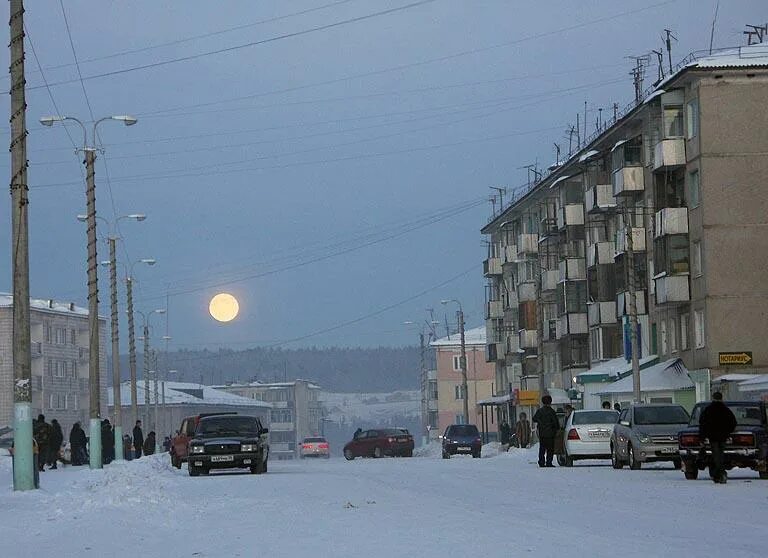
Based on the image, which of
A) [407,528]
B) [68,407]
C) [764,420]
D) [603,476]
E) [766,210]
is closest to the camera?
[407,528]

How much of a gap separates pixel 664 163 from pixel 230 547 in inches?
2180

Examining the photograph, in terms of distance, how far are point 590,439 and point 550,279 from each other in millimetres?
55583

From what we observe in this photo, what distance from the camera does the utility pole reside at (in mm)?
30047

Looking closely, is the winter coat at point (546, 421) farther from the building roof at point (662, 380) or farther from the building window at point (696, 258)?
the building window at point (696, 258)

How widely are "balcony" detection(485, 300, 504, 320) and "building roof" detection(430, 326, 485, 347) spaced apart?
39808mm

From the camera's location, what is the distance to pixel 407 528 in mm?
17297

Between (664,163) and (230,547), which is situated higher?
(664,163)

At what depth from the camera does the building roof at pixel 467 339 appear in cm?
16538

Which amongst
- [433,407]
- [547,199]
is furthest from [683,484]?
[433,407]

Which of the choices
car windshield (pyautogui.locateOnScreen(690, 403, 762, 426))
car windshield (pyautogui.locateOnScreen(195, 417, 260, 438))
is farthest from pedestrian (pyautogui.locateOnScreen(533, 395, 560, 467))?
car windshield (pyautogui.locateOnScreen(690, 403, 762, 426))

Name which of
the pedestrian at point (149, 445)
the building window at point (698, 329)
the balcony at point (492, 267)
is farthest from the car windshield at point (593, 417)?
the balcony at point (492, 267)

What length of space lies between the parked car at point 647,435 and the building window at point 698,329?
2759 centimetres

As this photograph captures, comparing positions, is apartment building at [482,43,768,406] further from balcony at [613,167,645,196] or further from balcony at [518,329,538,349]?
balcony at [518,329,538,349]

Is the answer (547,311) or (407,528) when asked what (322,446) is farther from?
(407,528)
